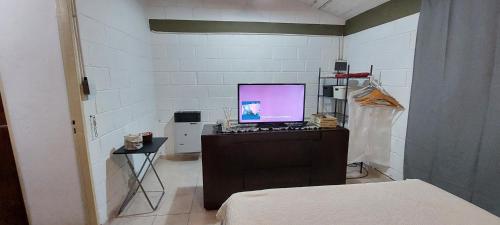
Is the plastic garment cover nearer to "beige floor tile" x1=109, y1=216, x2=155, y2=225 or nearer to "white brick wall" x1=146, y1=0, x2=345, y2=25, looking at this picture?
"white brick wall" x1=146, y1=0, x2=345, y2=25

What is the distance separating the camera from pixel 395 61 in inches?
101

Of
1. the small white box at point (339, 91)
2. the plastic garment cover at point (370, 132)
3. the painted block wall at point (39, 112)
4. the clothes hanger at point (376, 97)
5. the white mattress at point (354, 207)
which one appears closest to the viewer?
the white mattress at point (354, 207)

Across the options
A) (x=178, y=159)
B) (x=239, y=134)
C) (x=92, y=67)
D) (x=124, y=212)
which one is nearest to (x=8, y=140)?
(x=92, y=67)

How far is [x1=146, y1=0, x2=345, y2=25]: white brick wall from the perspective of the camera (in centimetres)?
317

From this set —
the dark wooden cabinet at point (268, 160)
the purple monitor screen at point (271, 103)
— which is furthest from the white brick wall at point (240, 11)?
the dark wooden cabinet at point (268, 160)

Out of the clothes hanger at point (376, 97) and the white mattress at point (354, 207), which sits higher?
the clothes hanger at point (376, 97)

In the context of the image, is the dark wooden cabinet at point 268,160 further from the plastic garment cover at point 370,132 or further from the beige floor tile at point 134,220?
the plastic garment cover at point 370,132

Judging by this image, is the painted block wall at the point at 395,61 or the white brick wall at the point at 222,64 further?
the white brick wall at the point at 222,64

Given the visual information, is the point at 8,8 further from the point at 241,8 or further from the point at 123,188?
the point at 241,8

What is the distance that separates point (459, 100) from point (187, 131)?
10.3ft

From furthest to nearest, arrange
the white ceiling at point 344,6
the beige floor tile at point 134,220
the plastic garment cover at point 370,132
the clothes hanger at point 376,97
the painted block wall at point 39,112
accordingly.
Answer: the white ceiling at point 344,6
the plastic garment cover at point 370,132
the clothes hanger at point 376,97
the beige floor tile at point 134,220
the painted block wall at point 39,112

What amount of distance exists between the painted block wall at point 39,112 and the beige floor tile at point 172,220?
585 millimetres

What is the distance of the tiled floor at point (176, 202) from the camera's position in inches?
77.8

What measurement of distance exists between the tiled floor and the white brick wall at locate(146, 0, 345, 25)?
2.25m
